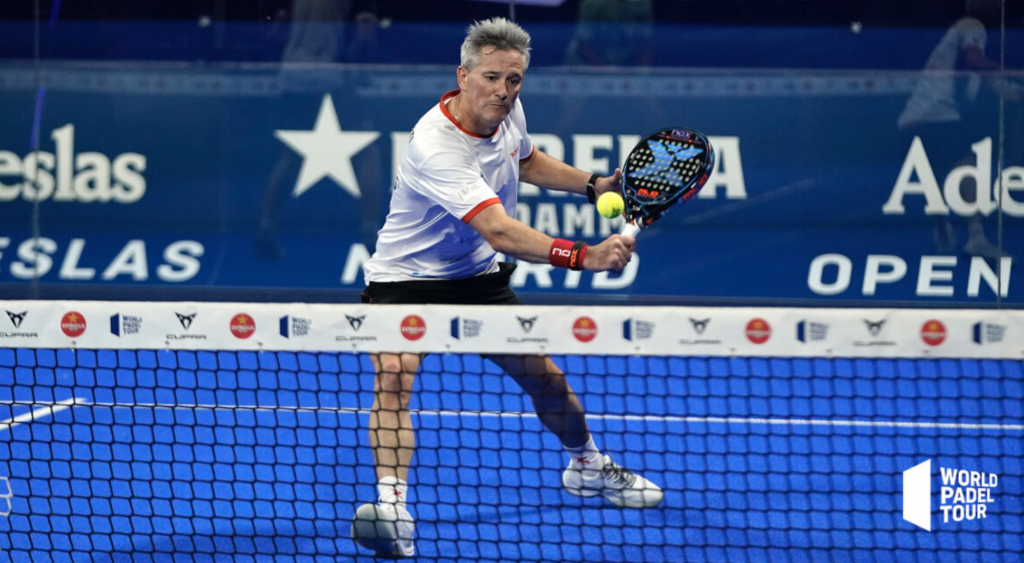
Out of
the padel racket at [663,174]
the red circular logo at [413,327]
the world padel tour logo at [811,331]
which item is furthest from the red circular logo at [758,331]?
the padel racket at [663,174]

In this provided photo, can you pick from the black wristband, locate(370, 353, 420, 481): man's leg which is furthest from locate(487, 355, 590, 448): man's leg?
the black wristband

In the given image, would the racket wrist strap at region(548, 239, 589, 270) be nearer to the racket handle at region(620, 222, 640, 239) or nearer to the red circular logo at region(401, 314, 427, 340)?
the racket handle at region(620, 222, 640, 239)

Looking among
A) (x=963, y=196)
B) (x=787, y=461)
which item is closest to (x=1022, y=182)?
(x=963, y=196)

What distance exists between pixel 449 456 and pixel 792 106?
11.5 ft

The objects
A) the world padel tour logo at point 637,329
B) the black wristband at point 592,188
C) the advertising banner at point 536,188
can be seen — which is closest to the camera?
the world padel tour logo at point 637,329

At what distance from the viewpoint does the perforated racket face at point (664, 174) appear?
343 cm

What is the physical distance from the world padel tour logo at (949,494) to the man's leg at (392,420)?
1515 millimetres

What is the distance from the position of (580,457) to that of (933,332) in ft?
4.38

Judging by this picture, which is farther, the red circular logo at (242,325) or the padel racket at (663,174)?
the padel racket at (663,174)

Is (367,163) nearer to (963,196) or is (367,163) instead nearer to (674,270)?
(674,270)

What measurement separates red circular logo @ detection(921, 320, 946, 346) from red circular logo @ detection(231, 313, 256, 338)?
1.45 meters

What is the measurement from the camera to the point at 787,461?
4.12m

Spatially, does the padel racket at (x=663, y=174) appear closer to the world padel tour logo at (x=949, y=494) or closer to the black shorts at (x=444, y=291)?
the black shorts at (x=444, y=291)

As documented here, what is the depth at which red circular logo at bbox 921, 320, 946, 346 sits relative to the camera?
2.48 metres
